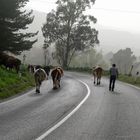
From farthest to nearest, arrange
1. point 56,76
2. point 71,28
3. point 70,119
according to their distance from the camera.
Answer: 1. point 71,28
2. point 56,76
3. point 70,119

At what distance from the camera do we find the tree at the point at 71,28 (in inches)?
3054

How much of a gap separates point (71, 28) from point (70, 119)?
62.8m

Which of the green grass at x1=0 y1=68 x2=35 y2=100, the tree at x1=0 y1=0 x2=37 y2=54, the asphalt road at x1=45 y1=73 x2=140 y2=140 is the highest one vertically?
the tree at x1=0 y1=0 x2=37 y2=54

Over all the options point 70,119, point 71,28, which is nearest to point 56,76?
point 70,119

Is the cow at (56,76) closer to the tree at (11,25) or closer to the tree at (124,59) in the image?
the tree at (11,25)

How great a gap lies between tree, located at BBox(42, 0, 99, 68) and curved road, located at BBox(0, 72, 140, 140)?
54.8 m

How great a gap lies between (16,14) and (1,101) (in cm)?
3427

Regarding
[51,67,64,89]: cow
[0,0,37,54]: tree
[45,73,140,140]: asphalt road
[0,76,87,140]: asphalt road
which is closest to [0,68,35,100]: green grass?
[0,76,87,140]: asphalt road

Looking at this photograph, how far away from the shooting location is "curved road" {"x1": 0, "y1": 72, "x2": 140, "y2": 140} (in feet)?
41.8

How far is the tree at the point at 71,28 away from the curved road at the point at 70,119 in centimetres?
5476

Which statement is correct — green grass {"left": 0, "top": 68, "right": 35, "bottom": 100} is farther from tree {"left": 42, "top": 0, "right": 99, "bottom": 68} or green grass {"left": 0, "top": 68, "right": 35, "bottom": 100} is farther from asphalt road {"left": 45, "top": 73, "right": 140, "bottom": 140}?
tree {"left": 42, "top": 0, "right": 99, "bottom": 68}

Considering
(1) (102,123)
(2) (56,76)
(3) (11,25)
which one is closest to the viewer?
(1) (102,123)

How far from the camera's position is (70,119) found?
15883 millimetres

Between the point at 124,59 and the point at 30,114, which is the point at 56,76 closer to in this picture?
the point at 30,114
